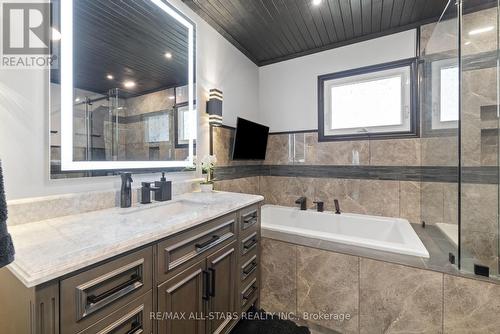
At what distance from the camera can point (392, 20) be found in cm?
230

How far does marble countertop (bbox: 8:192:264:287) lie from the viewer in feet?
2.12

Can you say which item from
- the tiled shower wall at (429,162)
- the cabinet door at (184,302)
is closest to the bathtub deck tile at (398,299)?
the tiled shower wall at (429,162)

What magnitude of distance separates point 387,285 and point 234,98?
236 centimetres

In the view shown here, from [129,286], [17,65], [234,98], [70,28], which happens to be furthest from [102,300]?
[234,98]

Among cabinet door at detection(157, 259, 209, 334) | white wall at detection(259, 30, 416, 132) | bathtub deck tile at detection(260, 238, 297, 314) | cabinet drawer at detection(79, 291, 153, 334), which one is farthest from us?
white wall at detection(259, 30, 416, 132)

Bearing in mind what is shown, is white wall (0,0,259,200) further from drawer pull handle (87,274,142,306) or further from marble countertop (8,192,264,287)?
drawer pull handle (87,274,142,306)

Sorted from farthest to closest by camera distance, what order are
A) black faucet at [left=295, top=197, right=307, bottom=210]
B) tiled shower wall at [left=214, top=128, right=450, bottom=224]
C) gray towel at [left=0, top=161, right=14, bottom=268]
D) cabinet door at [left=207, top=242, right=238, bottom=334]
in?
black faucet at [left=295, top=197, right=307, bottom=210], tiled shower wall at [left=214, top=128, right=450, bottom=224], cabinet door at [left=207, top=242, right=238, bottom=334], gray towel at [left=0, top=161, right=14, bottom=268]

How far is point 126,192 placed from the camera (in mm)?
1409

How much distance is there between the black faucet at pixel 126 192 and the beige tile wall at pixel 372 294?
1.18 m

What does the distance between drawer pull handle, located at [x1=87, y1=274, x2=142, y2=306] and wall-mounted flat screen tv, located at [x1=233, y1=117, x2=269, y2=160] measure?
5.91 ft

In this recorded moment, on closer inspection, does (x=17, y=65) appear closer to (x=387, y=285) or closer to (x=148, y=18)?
(x=148, y=18)

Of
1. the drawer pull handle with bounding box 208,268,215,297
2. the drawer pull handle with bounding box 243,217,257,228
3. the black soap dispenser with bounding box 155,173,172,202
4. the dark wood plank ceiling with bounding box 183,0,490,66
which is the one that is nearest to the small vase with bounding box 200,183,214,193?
the black soap dispenser with bounding box 155,173,172,202

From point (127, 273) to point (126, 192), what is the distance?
68 cm

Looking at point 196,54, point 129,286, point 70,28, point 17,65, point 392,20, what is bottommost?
point 129,286
